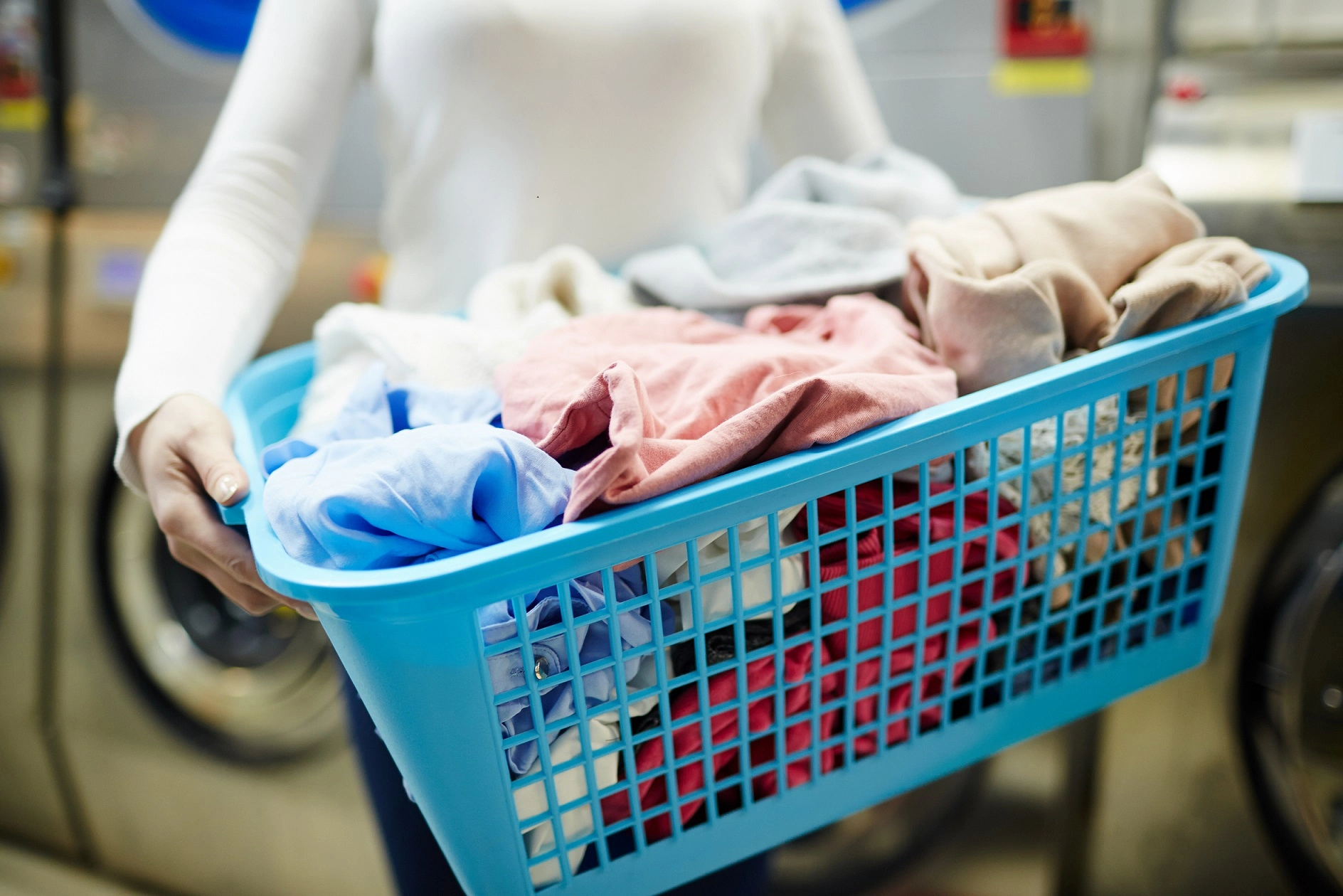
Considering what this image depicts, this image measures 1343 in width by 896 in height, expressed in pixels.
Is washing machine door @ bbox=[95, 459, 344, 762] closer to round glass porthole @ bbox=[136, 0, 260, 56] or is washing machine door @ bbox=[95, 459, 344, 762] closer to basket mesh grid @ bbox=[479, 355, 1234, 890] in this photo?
round glass porthole @ bbox=[136, 0, 260, 56]

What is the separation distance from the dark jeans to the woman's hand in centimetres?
15

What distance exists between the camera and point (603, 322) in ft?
2.02

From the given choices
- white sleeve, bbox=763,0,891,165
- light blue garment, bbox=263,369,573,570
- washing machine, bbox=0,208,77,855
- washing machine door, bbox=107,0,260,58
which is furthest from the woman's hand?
washing machine, bbox=0,208,77,855

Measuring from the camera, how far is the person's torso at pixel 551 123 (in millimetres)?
725

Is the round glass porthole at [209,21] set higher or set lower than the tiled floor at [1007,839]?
higher

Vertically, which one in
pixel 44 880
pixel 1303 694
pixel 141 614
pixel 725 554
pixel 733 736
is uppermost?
pixel 725 554

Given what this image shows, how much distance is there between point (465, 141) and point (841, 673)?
18.9 inches

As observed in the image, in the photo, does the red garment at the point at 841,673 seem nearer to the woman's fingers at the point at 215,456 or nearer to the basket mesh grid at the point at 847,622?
the basket mesh grid at the point at 847,622

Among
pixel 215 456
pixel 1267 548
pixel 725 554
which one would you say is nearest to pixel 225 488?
pixel 215 456

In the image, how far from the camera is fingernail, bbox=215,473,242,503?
0.53 m

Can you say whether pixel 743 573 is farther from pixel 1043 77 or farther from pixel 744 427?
pixel 1043 77

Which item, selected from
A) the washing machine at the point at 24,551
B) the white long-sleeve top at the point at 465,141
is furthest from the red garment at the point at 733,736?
the washing machine at the point at 24,551

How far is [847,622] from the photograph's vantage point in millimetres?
519

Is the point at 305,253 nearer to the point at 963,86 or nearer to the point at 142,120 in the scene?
the point at 142,120
